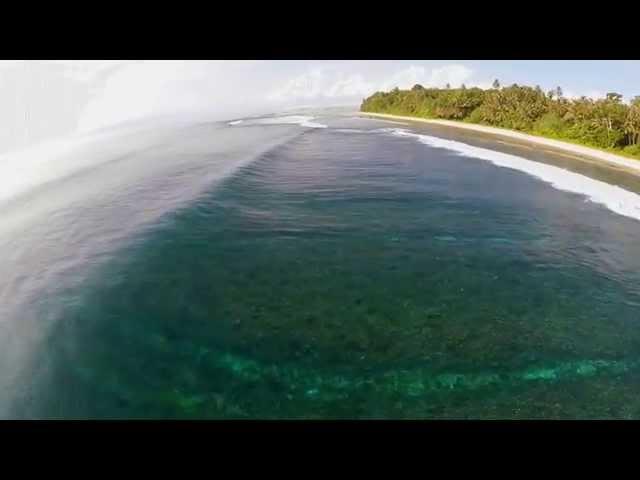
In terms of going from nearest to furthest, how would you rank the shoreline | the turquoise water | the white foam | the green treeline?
the turquoise water → the white foam → the shoreline → the green treeline

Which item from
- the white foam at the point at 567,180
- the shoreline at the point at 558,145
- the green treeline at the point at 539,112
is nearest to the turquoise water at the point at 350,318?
the white foam at the point at 567,180

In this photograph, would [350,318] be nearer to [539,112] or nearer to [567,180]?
[567,180]

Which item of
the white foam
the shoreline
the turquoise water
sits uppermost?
the shoreline

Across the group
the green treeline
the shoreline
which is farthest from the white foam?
the green treeline

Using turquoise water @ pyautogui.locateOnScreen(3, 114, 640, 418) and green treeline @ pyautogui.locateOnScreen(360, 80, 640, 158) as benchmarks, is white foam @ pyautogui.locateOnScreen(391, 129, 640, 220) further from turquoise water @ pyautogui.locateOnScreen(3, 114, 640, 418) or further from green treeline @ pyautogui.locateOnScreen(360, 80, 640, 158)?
green treeline @ pyautogui.locateOnScreen(360, 80, 640, 158)

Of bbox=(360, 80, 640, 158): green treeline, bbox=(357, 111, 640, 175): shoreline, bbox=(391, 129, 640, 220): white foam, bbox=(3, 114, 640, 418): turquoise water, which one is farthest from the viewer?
bbox=(360, 80, 640, 158): green treeline

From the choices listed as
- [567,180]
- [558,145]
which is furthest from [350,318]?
[558,145]
